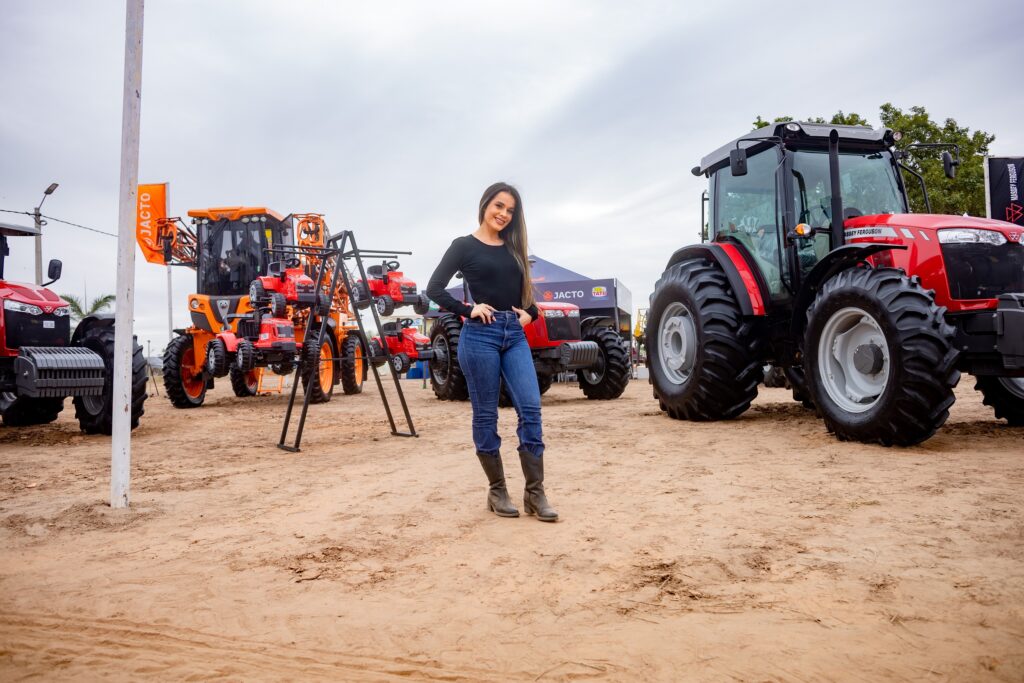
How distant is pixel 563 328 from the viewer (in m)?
10.7

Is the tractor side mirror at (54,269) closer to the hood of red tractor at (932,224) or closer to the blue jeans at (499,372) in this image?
the blue jeans at (499,372)

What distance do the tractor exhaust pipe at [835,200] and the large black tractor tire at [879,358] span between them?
743 mm

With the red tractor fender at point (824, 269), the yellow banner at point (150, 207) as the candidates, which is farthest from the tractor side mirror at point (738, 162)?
the yellow banner at point (150, 207)

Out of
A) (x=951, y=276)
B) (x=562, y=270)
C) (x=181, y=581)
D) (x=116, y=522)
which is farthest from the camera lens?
(x=562, y=270)

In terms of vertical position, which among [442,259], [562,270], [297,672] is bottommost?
[297,672]

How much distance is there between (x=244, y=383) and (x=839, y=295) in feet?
35.4

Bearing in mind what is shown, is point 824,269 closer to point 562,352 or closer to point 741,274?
point 741,274

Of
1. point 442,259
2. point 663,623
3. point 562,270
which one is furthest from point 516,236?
point 562,270

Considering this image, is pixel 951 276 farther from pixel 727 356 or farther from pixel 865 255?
pixel 727 356

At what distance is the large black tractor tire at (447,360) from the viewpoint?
450 inches

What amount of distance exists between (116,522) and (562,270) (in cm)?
1580

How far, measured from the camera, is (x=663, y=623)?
2.49 metres

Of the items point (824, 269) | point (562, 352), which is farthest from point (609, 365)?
point (824, 269)

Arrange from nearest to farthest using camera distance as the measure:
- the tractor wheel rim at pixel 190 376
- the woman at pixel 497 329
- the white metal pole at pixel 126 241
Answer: the woman at pixel 497 329 → the white metal pole at pixel 126 241 → the tractor wheel rim at pixel 190 376
